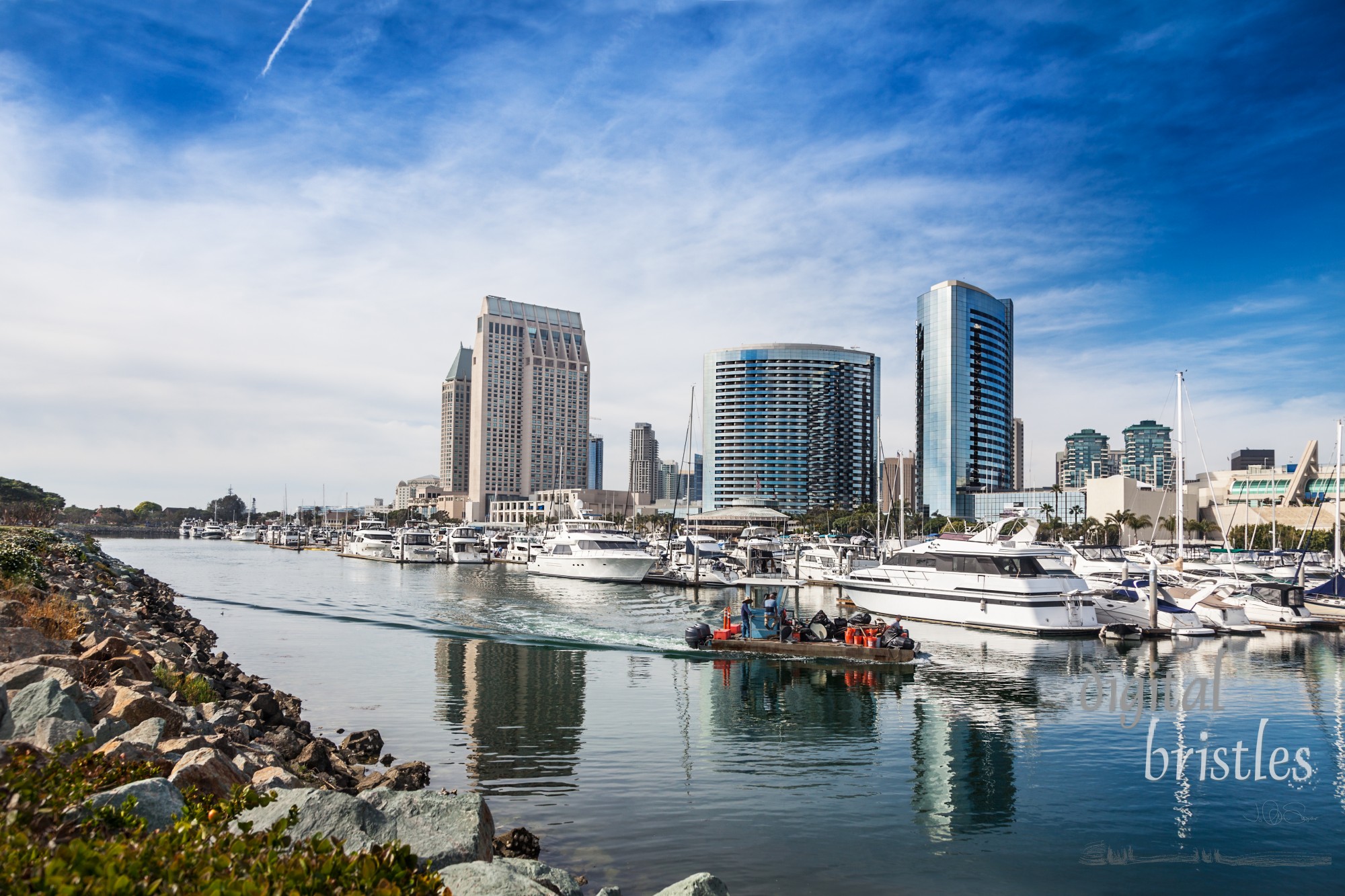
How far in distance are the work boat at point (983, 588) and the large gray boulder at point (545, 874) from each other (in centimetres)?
3644

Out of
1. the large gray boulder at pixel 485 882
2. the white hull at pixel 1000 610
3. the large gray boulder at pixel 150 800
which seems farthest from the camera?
the white hull at pixel 1000 610

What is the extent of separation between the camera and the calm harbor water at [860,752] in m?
13.6

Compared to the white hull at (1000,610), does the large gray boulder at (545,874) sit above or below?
above

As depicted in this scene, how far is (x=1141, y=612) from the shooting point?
143ft

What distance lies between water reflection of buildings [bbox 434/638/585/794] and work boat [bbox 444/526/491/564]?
224ft

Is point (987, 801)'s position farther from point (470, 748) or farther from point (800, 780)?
point (470, 748)

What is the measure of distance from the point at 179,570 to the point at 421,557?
25.6 m

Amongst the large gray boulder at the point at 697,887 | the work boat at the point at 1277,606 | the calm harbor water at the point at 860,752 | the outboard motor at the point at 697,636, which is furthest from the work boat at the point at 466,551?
the large gray boulder at the point at 697,887

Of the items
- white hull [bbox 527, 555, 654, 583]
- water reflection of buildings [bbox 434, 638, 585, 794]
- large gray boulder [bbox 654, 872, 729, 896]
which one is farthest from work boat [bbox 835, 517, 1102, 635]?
large gray boulder [bbox 654, 872, 729, 896]

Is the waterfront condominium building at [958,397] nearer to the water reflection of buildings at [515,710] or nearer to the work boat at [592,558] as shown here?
the work boat at [592,558]

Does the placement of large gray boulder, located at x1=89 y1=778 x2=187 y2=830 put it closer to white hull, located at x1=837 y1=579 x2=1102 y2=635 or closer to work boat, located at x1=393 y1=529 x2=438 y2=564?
white hull, located at x1=837 y1=579 x2=1102 y2=635

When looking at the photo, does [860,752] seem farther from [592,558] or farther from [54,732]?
[592,558]
